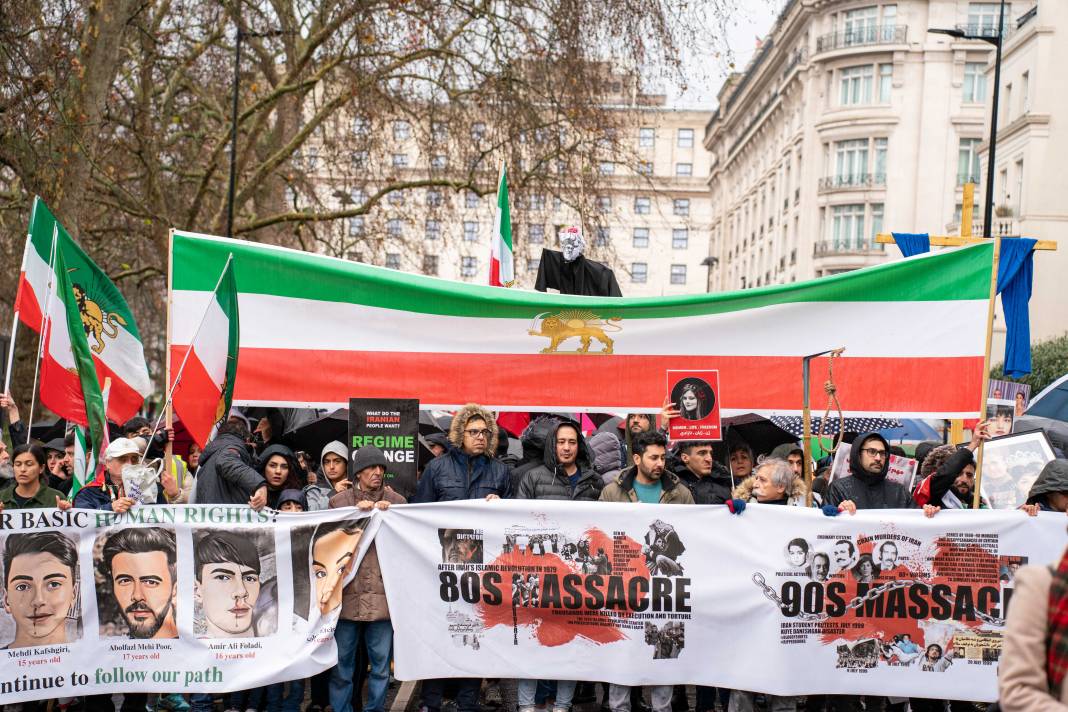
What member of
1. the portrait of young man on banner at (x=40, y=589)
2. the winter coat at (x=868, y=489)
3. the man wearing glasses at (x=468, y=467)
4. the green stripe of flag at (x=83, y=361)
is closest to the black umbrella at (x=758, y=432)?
the winter coat at (x=868, y=489)

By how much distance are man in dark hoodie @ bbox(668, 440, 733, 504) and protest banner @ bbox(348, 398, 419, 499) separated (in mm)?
1712

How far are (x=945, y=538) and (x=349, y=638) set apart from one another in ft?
11.2

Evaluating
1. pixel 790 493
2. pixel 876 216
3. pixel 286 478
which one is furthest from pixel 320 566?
pixel 876 216

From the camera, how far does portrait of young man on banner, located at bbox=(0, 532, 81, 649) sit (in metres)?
6.43

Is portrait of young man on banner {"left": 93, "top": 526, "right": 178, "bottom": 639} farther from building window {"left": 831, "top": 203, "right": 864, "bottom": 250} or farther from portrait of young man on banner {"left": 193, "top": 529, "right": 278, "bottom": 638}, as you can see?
building window {"left": 831, "top": 203, "right": 864, "bottom": 250}

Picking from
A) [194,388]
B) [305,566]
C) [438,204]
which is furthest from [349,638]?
[438,204]

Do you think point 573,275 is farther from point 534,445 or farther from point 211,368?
point 211,368

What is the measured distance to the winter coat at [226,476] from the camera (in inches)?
278

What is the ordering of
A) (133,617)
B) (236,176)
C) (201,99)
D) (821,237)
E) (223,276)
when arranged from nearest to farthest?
1. (133,617)
2. (223,276)
3. (236,176)
4. (201,99)
5. (821,237)

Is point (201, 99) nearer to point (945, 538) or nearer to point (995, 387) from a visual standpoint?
point (995, 387)

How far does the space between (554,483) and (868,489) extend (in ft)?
6.10

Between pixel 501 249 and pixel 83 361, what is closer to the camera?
pixel 83 361

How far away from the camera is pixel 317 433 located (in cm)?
961

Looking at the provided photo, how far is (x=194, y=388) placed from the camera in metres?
6.89
